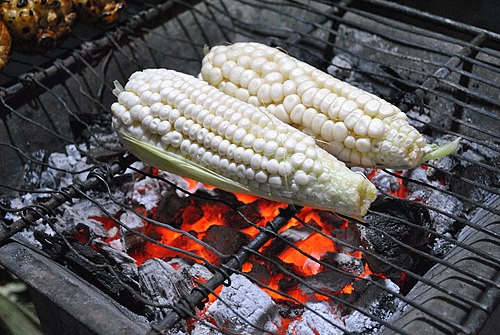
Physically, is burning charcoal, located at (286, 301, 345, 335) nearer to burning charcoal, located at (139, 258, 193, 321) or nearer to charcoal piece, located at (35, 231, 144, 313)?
burning charcoal, located at (139, 258, 193, 321)

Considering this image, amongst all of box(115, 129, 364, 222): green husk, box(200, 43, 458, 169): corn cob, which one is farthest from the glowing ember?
box(200, 43, 458, 169): corn cob

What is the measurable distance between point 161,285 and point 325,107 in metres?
0.78

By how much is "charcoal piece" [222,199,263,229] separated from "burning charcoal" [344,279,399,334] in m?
0.51

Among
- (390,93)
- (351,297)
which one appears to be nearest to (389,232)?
(351,297)

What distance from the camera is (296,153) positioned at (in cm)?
188

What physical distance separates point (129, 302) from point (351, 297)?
718 millimetres

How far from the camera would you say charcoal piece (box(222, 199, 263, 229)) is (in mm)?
2285

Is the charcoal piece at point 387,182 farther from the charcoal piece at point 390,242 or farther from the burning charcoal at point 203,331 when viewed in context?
the burning charcoal at point 203,331

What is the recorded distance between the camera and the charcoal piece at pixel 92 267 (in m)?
1.95

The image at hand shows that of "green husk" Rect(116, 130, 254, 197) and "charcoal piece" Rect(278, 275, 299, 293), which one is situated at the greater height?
"green husk" Rect(116, 130, 254, 197)

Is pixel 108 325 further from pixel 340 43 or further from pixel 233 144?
pixel 340 43

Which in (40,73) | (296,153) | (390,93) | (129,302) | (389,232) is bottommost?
(129,302)

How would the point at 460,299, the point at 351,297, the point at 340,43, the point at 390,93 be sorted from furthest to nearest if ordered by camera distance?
the point at 340,43
the point at 390,93
the point at 351,297
the point at 460,299

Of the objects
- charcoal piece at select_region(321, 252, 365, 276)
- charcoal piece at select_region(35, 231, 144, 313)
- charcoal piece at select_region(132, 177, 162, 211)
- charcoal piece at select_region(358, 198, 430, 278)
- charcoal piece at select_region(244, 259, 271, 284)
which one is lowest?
charcoal piece at select_region(35, 231, 144, 313)
